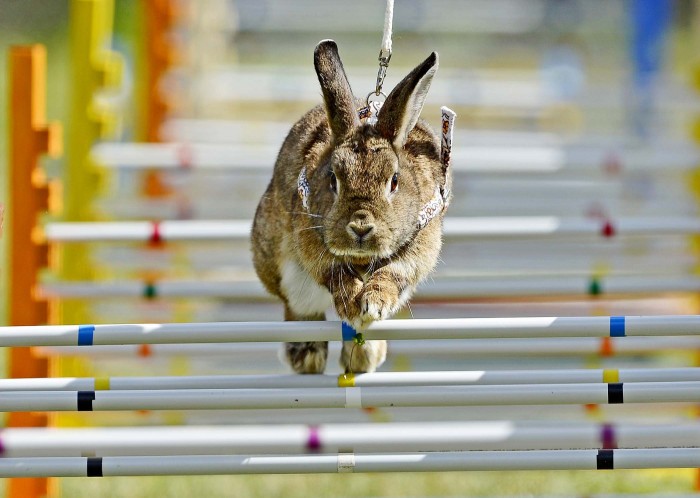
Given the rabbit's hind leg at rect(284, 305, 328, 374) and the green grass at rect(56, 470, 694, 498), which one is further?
the green grass at rect(56, 470, 694, 498)

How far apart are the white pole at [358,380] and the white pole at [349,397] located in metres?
0.04

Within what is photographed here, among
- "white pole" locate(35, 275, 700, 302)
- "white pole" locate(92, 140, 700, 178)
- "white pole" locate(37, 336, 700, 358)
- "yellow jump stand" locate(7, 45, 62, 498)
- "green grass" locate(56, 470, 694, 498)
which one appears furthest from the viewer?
"white pole" locate(92, 140, 700, 178)

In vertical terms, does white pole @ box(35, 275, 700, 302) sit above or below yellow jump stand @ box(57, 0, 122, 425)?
below

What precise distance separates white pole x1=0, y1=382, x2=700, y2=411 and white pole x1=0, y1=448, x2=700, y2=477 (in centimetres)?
14

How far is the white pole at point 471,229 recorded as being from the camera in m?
4.62

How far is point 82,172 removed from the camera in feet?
19.2

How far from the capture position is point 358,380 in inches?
135

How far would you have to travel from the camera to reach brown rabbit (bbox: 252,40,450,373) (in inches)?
136

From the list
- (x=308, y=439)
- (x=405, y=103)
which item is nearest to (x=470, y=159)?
(x=405, y=103)

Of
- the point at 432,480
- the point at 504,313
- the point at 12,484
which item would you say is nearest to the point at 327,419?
the point at 432,480

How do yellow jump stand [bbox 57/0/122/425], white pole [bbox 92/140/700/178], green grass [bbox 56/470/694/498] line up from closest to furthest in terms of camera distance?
green grass [bbox 56/470/694/498] → yellow jump stand [bbox 57/0/122/425] → white pole [bbox 92/140/700/178]

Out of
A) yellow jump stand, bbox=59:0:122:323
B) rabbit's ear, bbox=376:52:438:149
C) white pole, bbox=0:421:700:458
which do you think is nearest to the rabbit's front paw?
white pole, bbox=0:421:700:458

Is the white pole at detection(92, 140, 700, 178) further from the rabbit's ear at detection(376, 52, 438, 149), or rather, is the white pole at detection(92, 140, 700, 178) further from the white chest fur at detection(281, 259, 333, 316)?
the rabbit's ear at detection(376, 52, 438, 149)

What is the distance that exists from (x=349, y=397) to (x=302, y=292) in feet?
2.19
